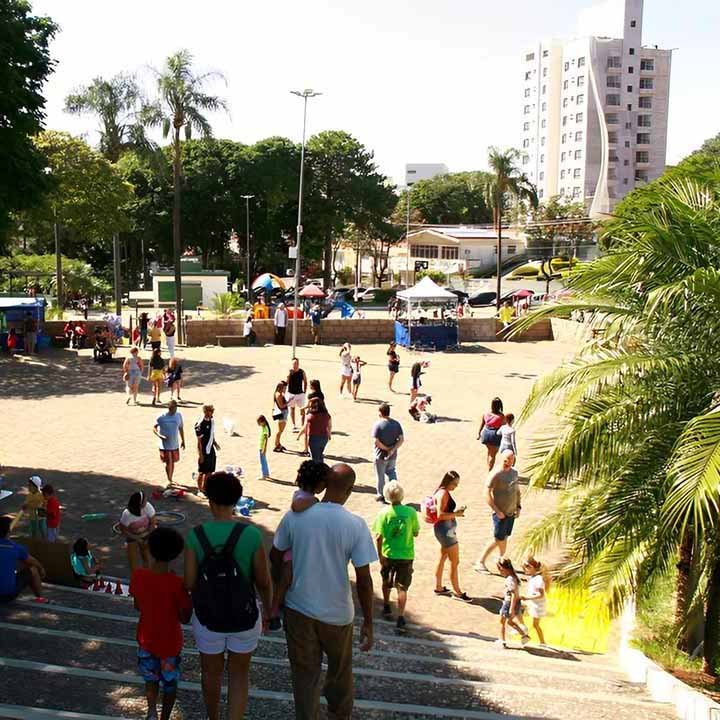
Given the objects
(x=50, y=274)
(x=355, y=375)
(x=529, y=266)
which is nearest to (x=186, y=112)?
(x=355, y=375)

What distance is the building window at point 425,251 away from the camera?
73.8m

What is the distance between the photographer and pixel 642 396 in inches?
272

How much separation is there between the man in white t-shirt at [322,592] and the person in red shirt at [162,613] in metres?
0.54

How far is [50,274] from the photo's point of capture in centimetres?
4394

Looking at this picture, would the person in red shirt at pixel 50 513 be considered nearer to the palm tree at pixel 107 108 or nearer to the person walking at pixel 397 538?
the person walking at pixel 397 538

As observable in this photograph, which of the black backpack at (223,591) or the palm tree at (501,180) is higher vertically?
the palm tree at (501,180)

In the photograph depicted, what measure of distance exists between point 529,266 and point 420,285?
123 ft

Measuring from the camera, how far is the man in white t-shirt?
4.23 metres

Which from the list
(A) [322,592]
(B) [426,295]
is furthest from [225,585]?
(B) [426,295]

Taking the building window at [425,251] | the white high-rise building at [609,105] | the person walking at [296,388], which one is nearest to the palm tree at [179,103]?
the person walking at [296,388]

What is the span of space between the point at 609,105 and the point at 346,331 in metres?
68.7

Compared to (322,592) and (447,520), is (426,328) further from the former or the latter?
(322,592)

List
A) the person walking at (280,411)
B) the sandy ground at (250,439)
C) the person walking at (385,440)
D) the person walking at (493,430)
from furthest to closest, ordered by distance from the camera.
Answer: the person walking at (280,411) < the person walking at (493,430) < the person walking at (385,440) < the sandy ground at (250,439)

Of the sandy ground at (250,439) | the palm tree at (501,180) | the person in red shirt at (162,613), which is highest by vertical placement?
the palm tree at (501,180)
